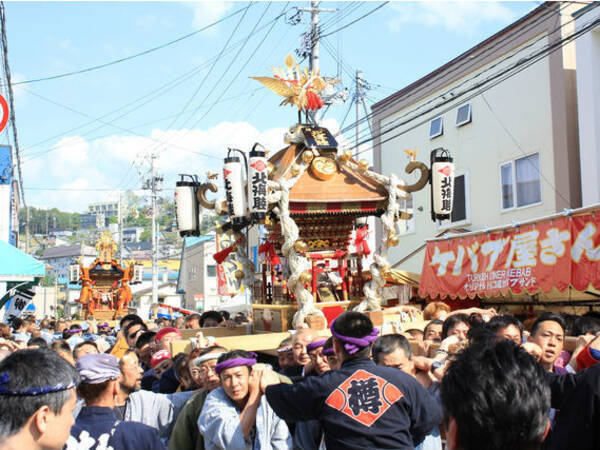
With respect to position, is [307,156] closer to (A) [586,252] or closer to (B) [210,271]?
(A) [586,252]

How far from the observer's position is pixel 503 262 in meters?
10.5

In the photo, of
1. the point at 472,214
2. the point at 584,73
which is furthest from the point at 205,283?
the point at 584,73

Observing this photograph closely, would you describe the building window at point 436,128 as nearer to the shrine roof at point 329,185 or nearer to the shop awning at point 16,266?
the shrine roof at point 329,185

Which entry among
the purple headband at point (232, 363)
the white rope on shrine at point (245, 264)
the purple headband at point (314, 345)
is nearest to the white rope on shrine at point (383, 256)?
the white rope on shrine at point (245, 264)

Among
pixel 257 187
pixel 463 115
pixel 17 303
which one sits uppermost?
pixel 463 115

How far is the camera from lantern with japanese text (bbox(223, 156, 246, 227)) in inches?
293

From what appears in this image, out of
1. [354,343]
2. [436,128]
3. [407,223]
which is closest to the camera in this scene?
[354,343]

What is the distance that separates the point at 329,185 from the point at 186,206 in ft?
6.46

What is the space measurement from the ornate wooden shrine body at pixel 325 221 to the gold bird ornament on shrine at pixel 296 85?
641mm

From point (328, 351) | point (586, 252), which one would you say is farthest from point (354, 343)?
point (586, 252)

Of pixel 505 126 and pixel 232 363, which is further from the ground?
pixel 505 126

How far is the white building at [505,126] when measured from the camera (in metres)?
12.9

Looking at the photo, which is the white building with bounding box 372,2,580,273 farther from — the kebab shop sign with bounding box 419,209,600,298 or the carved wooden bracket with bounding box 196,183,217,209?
the carved wooden bracket with bounding box 196,183,217,209

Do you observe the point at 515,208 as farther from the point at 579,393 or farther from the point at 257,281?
the point at 579,393
